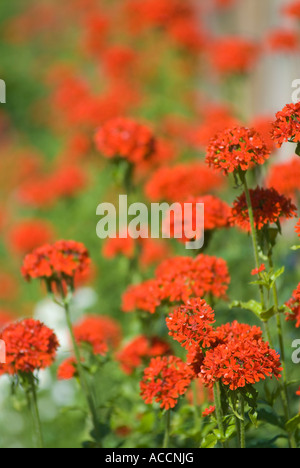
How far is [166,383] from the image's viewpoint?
5.42 ft

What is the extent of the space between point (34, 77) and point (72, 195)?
4.93m

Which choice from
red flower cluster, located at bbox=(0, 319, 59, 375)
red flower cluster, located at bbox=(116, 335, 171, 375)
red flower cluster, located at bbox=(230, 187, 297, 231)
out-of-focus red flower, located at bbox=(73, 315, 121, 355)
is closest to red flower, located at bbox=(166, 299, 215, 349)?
red flower cluster, located at bbox=(230, 187, 297, 231)

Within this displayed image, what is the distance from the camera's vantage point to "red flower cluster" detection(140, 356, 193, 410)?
5.38 ft

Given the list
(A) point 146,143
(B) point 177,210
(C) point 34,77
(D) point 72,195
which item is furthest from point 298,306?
(C) point 34,77

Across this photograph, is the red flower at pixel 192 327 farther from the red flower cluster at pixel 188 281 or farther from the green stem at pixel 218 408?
the red flower cluster at pixel 188 281

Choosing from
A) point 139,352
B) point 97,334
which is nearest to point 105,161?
point 97,334

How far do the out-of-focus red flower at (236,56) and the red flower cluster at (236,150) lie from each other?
2337 mm

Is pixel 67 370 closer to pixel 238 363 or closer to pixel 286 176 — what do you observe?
pixel 238 363

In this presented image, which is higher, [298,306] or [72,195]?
[72,195]

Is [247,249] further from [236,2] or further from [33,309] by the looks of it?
[236,2]

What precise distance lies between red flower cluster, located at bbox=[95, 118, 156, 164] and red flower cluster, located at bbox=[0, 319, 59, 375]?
0.95 meters

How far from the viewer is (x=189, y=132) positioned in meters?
3.98

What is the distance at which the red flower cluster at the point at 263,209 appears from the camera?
165 centimetres

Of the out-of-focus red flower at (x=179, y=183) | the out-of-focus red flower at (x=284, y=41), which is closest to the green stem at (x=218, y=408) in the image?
the out-of-focus red flower at (x=179, y=183)
